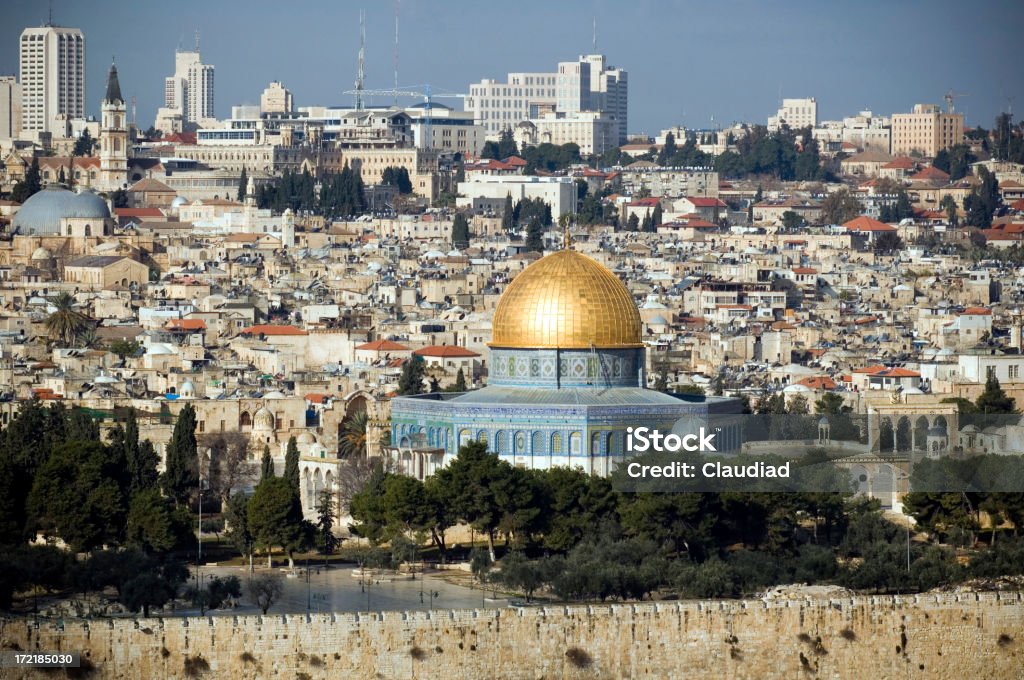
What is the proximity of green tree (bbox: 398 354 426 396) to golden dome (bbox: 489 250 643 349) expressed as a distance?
21.1ft

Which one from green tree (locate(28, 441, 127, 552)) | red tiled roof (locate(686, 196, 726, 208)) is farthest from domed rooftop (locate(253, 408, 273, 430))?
red tiled roof (locate(686, 196, 726, 208))

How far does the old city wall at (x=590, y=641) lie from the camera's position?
27.4m

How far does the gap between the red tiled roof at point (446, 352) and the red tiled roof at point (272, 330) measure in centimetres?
464

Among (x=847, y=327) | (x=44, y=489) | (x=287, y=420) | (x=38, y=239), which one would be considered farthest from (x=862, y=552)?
(x=38, y=239)

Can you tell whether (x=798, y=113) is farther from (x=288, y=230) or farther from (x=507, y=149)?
(x=288, y=230)

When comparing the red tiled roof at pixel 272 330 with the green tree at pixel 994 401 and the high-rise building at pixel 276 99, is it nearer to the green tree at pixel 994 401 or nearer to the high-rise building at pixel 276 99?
the green tree at pixel 994 401

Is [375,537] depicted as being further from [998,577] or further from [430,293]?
[430,293]

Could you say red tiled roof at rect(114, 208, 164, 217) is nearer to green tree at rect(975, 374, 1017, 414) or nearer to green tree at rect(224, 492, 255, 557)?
green tree at rect(975, 374, 1017, 414)

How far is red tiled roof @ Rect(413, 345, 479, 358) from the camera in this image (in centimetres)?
5269

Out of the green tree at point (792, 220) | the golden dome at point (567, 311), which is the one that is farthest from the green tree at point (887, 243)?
the golden dome at point (567, 311)

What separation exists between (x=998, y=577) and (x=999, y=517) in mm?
3239

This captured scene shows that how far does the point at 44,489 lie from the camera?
33.6 m

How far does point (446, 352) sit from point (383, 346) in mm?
2681

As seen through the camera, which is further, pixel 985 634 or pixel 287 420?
pixel 287 420
